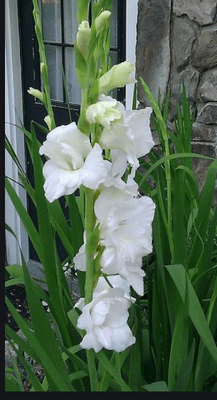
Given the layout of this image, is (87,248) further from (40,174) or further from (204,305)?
(204,305)

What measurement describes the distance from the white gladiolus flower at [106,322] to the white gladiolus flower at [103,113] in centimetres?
20

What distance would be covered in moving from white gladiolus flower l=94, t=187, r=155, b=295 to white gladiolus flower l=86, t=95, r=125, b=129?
79 millimetres

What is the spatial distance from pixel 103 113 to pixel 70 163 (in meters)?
0.08

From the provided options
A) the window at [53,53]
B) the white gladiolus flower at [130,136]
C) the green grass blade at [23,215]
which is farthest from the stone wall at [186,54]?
the white gladiolus flower at [130,136]

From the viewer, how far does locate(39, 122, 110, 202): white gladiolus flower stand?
1.92ft

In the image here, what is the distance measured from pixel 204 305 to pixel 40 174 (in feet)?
1.22

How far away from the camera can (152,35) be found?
2.07 metres

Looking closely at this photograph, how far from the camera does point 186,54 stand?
2002 mm

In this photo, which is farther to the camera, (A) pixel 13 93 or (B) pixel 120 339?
(A) pixel 13 93

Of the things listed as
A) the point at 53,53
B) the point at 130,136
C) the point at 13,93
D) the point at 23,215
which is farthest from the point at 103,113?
the point at 13,93

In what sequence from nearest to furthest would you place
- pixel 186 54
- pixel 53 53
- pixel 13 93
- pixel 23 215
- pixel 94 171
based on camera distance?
pixel 94 171 < pixel 23 215 < pixel 186 54 < pixel 53 53 < pixel 13 93

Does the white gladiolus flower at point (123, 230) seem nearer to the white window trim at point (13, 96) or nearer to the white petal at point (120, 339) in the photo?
the white petal at point (120, 339)

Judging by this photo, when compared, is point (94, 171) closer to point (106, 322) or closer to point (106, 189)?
point (106, 189)

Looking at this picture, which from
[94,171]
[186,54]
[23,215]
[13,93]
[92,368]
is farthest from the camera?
[13,93]
